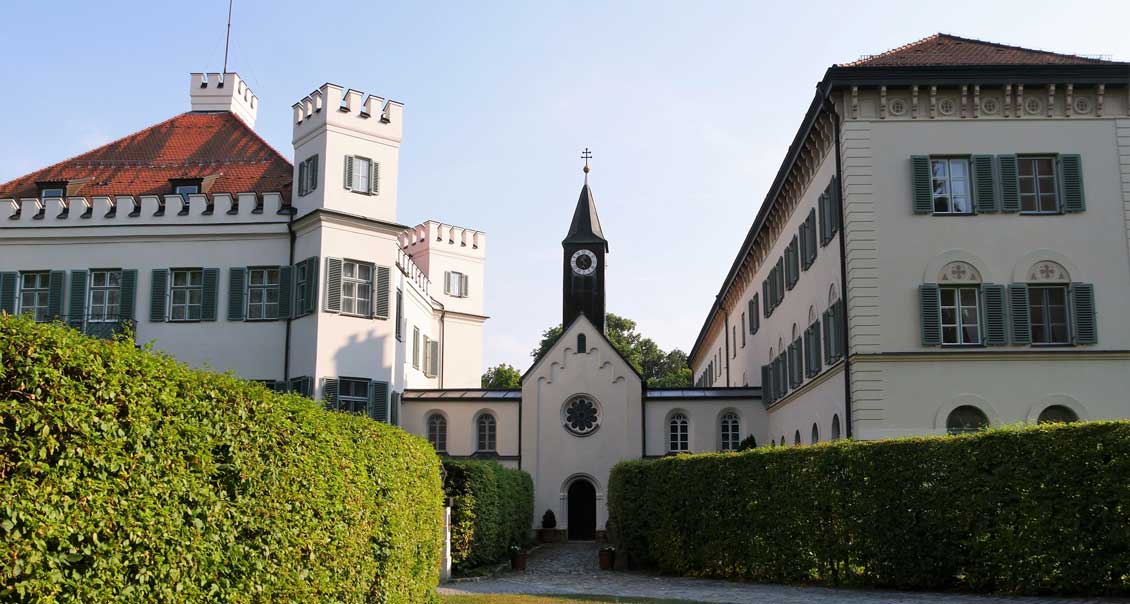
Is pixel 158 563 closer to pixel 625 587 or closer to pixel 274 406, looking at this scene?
pixel 274 406

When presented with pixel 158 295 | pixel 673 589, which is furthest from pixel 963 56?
pixel 158 295

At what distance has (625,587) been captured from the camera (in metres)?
21.4

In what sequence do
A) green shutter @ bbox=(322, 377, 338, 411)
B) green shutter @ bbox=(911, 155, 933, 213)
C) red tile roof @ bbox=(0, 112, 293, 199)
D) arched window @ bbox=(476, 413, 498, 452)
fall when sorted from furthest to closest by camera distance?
arched window @ bbox=(476, 413, 498, 452)
red tile roof @ bbox=(0, 112, 293, 199)
green shutter @ bbox=(322, 377, 338, 411)
green shutter @ bbox=(911, 155, 933, 213)

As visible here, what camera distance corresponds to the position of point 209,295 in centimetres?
3334

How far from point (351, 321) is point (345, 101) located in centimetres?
772

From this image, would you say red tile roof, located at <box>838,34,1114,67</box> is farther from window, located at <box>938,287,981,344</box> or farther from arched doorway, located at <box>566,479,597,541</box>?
arched doorway, located at <box>566,479,597,541</box>

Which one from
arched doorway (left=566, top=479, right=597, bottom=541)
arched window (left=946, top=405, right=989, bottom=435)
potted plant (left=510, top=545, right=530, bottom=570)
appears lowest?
potted plant (left=510, top=545, right=530, bottom=570)

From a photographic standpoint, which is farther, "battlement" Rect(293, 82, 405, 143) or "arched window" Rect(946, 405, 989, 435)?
"battlement" Rect(293, 82, 405, 143)

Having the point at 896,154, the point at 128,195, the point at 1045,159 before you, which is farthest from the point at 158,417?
the point at 128,195

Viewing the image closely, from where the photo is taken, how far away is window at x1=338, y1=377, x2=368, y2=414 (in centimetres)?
3228

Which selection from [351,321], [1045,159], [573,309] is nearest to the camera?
[1045,159]

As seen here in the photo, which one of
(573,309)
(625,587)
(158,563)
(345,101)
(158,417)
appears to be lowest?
(625,587)

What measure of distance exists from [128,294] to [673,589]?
2239cm

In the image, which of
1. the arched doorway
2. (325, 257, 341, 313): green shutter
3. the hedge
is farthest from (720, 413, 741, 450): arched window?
the hedge
